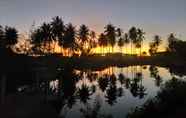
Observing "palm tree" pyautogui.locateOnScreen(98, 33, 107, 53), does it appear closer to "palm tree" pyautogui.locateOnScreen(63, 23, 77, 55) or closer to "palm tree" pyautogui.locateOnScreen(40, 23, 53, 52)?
"palm tree" pyautogui.locateOnScreen(63, 23, 77, 55)

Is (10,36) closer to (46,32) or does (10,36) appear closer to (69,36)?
(46,32)

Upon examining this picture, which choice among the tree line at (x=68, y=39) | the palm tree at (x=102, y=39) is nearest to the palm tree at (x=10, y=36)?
the tree line at (x=68, y=39)

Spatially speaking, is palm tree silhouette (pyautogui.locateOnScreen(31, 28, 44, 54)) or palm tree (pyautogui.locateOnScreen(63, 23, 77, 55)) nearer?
palm tree silhouette (pyautogui.locateOnScreen(31, 28, 44, 54))

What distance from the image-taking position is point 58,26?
93.8m

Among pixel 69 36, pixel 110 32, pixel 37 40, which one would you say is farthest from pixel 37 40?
pixel 110 32

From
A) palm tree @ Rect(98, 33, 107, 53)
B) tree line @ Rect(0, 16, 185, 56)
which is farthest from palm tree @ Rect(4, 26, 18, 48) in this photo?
palm tree @ Rect(98, 33, 107, 53)

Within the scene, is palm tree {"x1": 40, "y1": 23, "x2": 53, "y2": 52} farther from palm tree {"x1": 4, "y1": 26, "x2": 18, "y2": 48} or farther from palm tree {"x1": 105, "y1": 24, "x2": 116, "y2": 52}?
palm tree {"x1": 105, "y1": 24, "x2": 116, "y2": 52}

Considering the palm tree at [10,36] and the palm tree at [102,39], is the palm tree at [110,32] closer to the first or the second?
the palm tree at [102,39]

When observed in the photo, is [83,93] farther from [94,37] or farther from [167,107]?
[94,37]

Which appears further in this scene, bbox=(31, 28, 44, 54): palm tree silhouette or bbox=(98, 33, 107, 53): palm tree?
bbox=(98, 33, 107, 53): palm tree

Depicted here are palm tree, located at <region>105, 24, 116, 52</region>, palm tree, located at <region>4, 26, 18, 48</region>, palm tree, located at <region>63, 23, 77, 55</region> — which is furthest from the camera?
palm tree, located at <region>105, 24, 116, 52</region>

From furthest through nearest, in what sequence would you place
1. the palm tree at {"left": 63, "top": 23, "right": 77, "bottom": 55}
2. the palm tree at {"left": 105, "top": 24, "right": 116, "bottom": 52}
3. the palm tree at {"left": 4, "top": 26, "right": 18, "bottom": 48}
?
1. the palm tree at {"left": 105, "top": 24, "right": 116, "bottom": 52}
2. the palm tree at {"left": 63, "top": 23, "right": 77, "bottom": 55}
3. the palm tree at {"left": 4, "top": 26, "right": 18, "bottom": 48}

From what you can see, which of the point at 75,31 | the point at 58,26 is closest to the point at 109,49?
the point at 75,31

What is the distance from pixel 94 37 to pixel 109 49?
1444 centimetres
